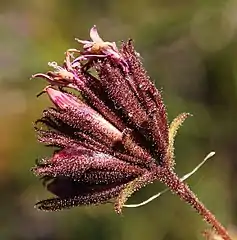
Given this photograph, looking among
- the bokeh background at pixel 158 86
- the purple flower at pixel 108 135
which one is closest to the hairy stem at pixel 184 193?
the purple flower at pixel 108 135

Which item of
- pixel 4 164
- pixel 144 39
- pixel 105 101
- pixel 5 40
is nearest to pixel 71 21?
pixel 5 40

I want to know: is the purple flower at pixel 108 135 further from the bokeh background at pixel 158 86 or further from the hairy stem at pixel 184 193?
the bokeh background at pixel 158 86

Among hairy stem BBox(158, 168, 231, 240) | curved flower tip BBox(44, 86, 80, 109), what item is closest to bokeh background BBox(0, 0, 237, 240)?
hairy stem BBox(158, 168, 231, 240)

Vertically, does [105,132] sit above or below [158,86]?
below

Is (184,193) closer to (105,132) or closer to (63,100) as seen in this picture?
(105,132)

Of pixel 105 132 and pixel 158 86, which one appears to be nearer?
pixel 105 132

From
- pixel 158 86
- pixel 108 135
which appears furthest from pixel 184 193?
pixel 158 86
